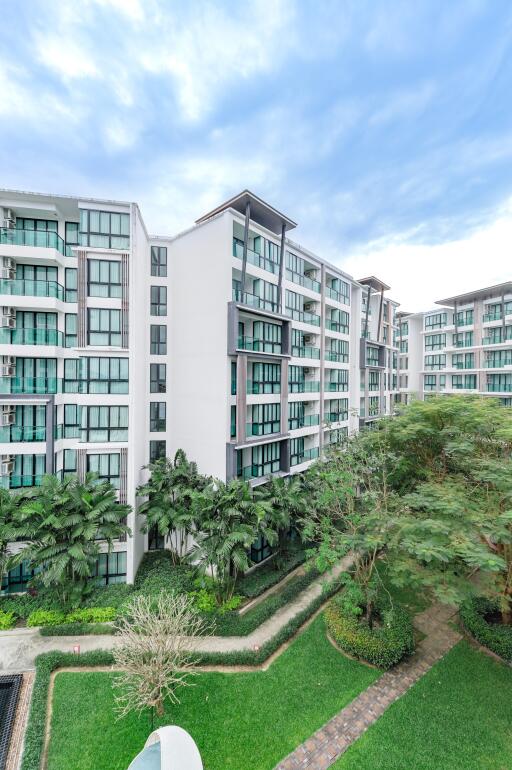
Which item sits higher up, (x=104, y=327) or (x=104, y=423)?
(x=104, y=327)

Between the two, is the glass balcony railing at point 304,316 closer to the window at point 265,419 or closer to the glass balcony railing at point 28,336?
the window at point 265,419

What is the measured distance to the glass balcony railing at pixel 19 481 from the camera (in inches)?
627

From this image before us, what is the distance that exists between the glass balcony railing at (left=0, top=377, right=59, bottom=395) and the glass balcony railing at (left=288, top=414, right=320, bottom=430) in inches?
565

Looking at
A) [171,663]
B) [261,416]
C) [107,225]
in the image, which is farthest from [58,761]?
[107,225]

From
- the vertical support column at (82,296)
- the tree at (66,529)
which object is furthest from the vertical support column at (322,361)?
the vertical support column at (82,296)

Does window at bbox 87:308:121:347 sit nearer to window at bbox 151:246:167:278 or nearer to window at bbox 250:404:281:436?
window at bbox 151:246:167:278

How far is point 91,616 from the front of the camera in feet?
47.9

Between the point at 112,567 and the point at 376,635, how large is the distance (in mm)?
12773

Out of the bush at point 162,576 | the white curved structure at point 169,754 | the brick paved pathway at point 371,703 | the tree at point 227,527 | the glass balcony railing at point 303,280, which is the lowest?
the brick paved pathway at point 371,703

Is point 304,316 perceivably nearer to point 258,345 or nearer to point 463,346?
point 258,345

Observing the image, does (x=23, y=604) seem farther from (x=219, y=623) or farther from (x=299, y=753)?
A: (x=299, y=753)

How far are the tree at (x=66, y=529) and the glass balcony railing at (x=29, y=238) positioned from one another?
1151 centimetres

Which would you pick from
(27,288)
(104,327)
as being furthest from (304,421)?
(27,288)

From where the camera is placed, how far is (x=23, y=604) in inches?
605
